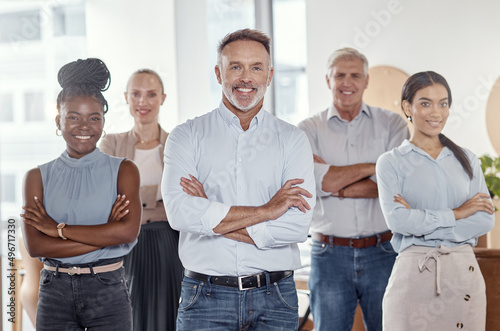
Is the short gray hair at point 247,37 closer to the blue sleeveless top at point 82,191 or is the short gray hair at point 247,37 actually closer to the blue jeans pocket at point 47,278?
the blue sleeveless top at point 82,191

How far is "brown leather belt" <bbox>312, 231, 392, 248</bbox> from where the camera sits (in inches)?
119

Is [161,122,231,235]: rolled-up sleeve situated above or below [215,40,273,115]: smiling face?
below

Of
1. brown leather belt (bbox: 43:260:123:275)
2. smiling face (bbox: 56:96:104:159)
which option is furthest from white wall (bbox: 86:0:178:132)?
brown leather belt (bbox: 43:260:123:275)

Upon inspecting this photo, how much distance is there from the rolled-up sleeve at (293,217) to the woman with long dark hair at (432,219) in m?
0.47

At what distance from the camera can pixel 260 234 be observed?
2168 mm

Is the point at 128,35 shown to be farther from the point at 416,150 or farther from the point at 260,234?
the point at 260,234

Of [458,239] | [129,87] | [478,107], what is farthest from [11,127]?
[478,107]

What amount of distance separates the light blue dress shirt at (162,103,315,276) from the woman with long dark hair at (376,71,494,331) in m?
0.51

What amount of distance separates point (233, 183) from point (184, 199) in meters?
0.19

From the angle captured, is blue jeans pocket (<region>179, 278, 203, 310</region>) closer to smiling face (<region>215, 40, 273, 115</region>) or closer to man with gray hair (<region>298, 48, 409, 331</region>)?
smiling face (<region>215, 40, 273, 115</region>)

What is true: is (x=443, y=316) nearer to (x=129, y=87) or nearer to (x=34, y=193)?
(x=34, y=193)

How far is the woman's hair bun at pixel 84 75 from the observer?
8.29 ft

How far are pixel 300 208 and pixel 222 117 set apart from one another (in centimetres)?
48

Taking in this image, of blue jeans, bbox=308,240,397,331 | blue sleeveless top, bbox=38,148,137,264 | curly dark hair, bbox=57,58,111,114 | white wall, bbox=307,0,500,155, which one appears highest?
white wall, bbox=307,0,500,155
